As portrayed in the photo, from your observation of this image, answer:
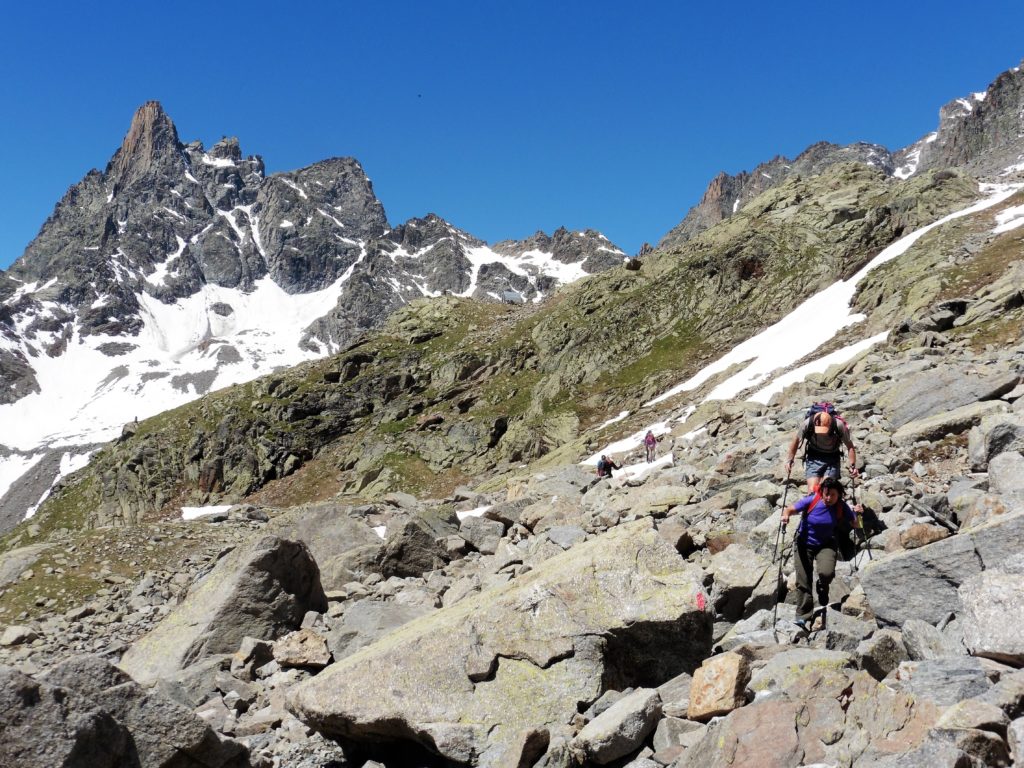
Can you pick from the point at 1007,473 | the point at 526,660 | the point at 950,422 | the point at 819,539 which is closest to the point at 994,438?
the point at 1007,473

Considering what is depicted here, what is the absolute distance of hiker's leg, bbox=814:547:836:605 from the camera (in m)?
9.19

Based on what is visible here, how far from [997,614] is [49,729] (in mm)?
9763

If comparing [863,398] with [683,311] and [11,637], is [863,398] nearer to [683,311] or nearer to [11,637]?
[11,637]

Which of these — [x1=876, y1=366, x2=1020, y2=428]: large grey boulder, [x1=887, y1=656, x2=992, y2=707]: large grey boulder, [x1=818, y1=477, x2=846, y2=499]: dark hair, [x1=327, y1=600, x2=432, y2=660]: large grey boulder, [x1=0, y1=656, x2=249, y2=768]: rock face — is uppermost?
[x1=0, y1=656, x2=249, y2=768]: rock face

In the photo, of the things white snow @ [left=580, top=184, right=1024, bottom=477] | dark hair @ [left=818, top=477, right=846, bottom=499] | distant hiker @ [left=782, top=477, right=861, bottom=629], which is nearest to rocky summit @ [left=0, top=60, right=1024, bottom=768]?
distant hiker @ [left=782, top=477, right=861, bottom=629]

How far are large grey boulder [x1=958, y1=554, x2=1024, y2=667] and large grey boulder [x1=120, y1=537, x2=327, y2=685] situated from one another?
13764 mm

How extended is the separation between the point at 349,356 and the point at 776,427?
70.9 m

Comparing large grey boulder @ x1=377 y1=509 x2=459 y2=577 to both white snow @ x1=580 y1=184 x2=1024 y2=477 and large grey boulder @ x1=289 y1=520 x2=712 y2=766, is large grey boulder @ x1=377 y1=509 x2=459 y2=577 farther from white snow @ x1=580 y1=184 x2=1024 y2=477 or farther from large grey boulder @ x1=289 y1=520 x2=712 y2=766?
white snow @ x1=580 y1=184 x2=1024 y2=477

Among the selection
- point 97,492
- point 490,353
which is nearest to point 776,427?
point 490,353

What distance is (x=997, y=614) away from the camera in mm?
6121

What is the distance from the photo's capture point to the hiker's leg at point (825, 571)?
30.1 feet

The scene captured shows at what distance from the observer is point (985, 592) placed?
6.28 meters

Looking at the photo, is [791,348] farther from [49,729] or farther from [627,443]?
[49,729]

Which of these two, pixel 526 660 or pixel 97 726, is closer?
pixel 97 726
